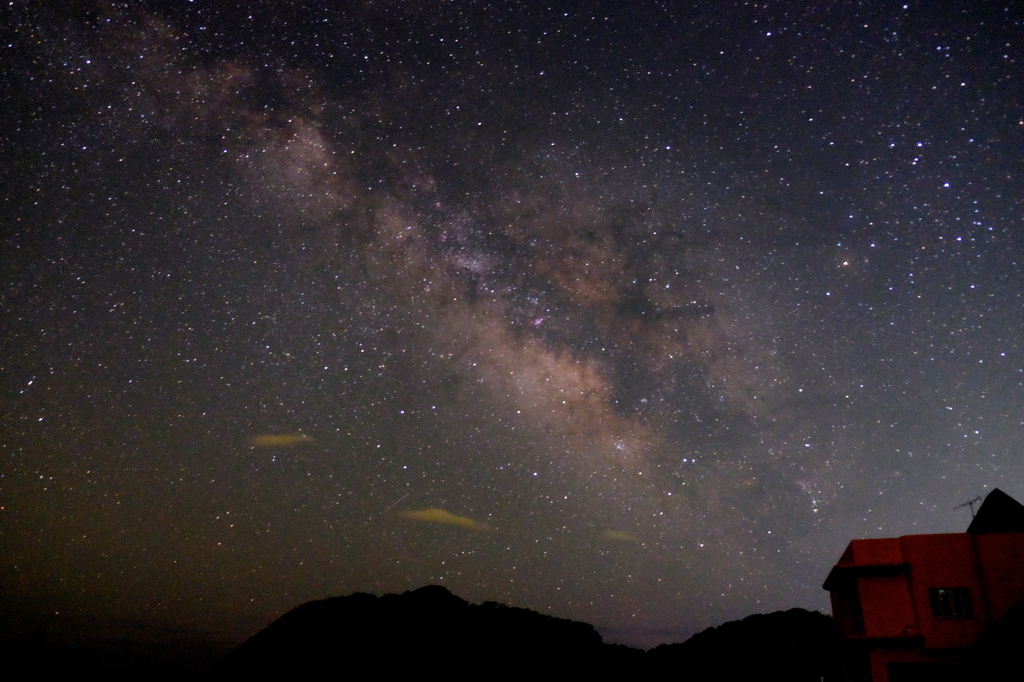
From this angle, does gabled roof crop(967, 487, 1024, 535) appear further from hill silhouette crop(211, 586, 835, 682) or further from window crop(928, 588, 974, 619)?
hill silhouette crop(211, 586, 835, 682)

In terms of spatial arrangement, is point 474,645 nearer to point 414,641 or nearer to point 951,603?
point 414,641

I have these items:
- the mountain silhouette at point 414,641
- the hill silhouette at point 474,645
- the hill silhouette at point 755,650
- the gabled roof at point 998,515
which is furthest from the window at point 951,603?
the mountain silhouette at point 414,641

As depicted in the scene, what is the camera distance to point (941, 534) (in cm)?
1583

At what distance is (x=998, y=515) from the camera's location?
2028cm

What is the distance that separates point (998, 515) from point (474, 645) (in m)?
57.8

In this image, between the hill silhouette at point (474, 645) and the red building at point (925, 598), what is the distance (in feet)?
152

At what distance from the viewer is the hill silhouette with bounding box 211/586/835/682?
5797 centimetres

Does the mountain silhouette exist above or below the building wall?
below

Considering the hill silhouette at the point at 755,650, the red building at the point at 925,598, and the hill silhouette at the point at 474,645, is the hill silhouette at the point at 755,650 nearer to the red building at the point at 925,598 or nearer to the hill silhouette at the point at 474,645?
the hill silhouette at the point at 474,645

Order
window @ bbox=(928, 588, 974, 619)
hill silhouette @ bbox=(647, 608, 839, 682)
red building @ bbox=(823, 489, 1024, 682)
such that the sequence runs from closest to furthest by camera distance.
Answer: red building @ bbox=(823, 489, 1024, 682) → window @ bbox=(928, 588, 974, 619) → hill silhouette @ bbox=(647, 608, 839, 682)

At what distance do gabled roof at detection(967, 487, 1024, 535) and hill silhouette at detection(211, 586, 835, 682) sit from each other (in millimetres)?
41189

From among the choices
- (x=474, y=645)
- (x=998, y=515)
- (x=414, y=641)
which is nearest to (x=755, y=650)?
(x=474, y=645)

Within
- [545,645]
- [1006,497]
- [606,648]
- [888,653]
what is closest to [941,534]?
[888,653]

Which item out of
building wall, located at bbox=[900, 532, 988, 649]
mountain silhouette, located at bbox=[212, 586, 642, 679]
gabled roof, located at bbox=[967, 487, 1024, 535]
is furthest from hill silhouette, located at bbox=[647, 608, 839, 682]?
building wall, located at bbox=[900, 532, 988, 649]
